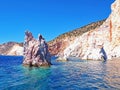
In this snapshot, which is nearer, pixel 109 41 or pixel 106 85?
pixel 106 85

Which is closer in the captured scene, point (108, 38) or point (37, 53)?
point (37, 53)

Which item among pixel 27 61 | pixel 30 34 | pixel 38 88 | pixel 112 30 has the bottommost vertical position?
pixel 38 88

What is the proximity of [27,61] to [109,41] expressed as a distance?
88477 millimetres

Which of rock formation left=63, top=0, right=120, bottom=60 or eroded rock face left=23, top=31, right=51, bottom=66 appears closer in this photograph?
eroded rock face left=23, top=31, right=51, bottom=66

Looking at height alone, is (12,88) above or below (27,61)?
below

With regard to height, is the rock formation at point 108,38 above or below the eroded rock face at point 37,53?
above

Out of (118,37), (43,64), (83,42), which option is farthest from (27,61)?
(83,42)

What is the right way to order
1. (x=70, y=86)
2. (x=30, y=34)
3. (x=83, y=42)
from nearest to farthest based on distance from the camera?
(x=70, y=86) → (x=30, y=34) → (x=83, y=42)

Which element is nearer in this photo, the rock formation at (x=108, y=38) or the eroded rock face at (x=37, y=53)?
the eroded rock face at (x=37, y=53)

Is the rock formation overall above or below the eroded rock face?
above

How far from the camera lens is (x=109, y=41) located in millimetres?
151250

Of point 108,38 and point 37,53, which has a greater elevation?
point 108,38

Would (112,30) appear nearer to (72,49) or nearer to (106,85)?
(72,49)

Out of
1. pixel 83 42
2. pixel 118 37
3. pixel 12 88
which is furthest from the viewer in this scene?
pixel 83 42
